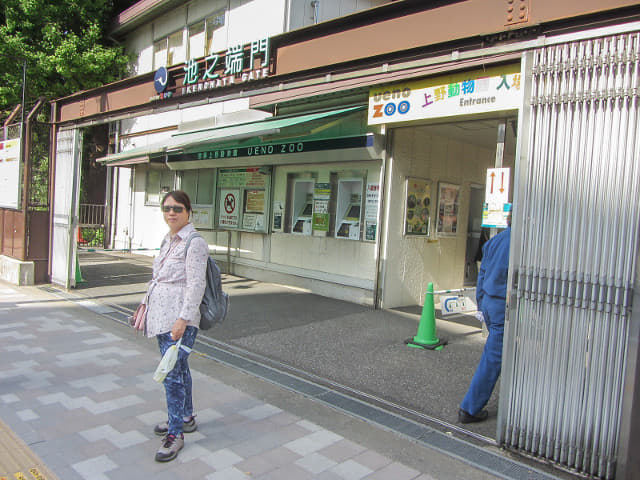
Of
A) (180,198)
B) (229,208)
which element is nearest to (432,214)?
(229,208)

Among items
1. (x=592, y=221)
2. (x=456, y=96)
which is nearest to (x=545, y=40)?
(x=592, y=221)

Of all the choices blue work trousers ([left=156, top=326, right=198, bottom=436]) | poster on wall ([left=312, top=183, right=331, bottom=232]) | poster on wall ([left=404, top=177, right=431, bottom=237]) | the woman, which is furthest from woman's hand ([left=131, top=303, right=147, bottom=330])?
poster on wall ([left=312, top=183, right=331, bottom=232])

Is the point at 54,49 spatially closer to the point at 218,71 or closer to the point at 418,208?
the point at 218,71

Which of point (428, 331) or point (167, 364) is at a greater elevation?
point (167, 364)

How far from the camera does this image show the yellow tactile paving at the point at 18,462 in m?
2.95

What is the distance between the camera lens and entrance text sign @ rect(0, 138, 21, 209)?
9.27 meters

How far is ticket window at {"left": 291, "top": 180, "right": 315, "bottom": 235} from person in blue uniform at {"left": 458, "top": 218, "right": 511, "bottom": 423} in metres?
6.16

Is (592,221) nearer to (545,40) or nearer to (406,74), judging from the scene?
(545,40)

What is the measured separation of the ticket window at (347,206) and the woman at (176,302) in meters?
5.73

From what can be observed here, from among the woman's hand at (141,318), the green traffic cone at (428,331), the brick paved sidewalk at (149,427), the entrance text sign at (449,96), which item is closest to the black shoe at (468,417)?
the brick paved sidewalk at (149,427)

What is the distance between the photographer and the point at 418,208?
856 centimetres

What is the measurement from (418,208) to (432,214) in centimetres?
46

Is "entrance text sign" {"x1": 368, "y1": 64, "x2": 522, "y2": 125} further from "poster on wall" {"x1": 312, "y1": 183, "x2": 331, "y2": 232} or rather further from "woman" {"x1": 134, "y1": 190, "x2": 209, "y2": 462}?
"woman" {"x1": 134, "y1": 190, "x2": 209, "y2": 462}

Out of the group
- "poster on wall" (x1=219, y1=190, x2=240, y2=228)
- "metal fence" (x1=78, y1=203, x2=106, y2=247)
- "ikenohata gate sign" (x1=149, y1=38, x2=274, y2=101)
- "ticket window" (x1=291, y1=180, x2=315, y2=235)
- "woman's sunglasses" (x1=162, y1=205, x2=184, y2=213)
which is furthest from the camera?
"metal fence" (x1=78, y1=203, x2=106, y2=247)
